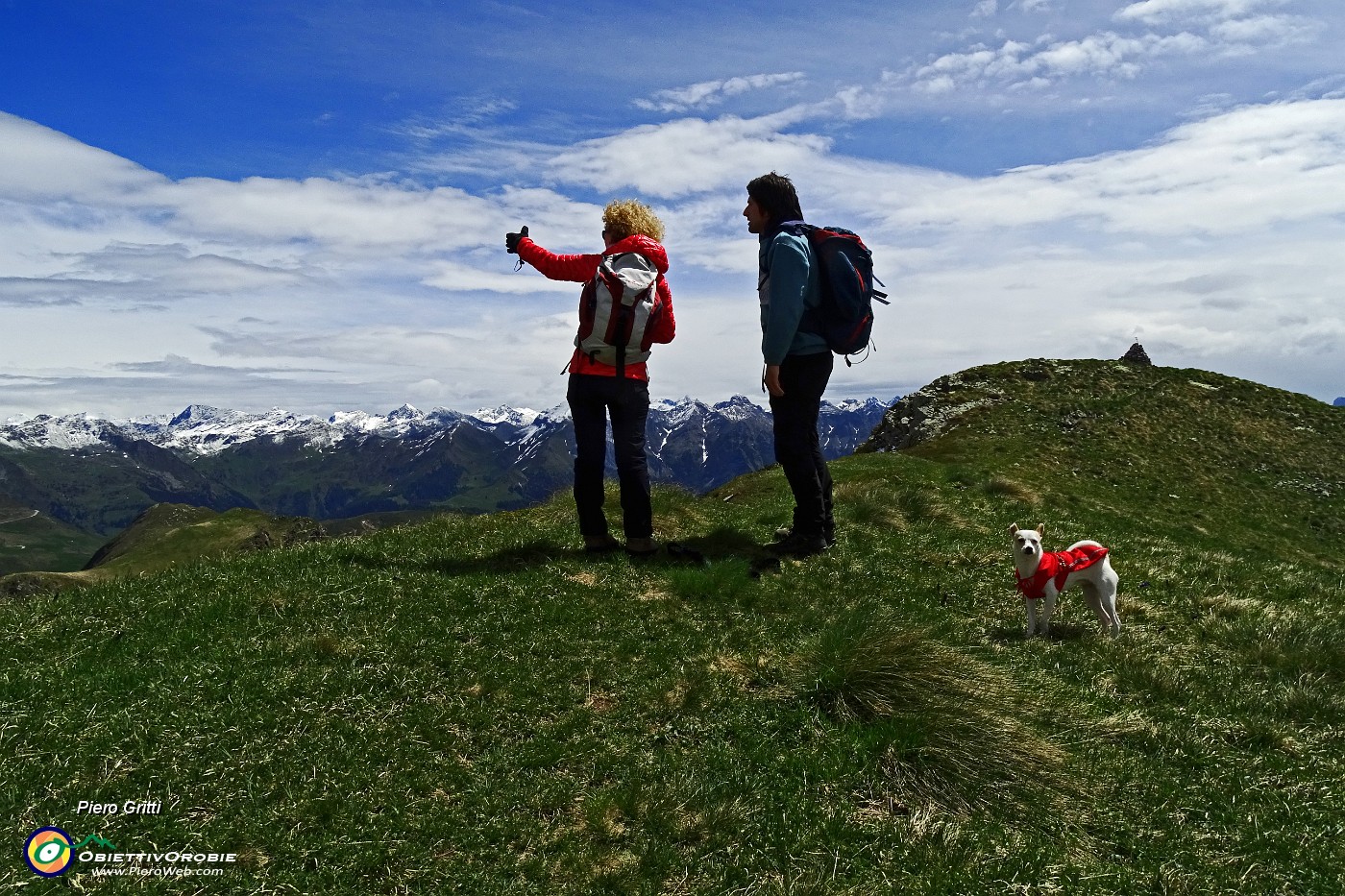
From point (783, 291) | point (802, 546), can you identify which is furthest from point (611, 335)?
point (802, 546)

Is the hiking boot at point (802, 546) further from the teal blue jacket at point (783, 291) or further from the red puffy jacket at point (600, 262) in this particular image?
the red puffy jacket at point (600, 262)

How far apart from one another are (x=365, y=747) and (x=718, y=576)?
5724 mm

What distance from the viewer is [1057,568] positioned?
10062mm

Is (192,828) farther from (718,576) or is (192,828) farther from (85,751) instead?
(718,576)

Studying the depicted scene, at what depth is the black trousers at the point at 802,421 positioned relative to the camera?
452 inches

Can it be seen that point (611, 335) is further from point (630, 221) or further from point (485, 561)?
point (485, 561)

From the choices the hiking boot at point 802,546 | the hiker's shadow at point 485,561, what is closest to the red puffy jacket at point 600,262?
the hiker's shadow at point 485,561

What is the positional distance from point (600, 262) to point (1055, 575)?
778 centimetres

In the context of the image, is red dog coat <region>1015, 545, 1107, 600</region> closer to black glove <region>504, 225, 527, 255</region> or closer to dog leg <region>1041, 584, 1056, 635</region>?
dog leg <region>1041, 584, 1056, 635</region>

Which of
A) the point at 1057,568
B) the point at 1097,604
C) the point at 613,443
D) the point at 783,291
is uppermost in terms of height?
the point at 783,291

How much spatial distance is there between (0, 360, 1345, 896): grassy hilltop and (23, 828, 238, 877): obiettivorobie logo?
86mm

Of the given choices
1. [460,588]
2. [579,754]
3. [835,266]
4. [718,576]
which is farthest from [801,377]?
[579,754]

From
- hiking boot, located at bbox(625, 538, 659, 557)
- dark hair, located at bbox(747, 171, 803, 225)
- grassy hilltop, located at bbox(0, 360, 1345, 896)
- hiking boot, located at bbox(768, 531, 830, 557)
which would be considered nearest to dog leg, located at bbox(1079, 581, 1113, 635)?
grassy hilltop, located at bbox(0, 360, 1345, 896)

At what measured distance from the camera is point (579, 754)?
670cm
